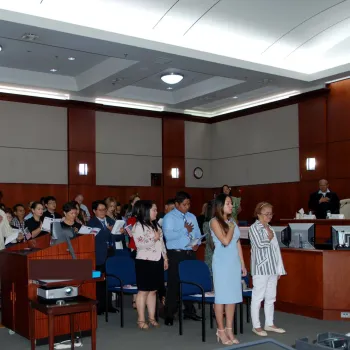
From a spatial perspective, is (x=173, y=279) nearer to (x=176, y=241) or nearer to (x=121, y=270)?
(x=176, y=241)

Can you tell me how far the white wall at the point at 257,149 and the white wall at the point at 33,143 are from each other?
445cm

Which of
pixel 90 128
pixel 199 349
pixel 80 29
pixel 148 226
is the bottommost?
pixel 199 349

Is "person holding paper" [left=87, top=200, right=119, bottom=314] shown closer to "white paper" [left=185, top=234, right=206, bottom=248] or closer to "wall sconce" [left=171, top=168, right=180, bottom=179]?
"white paper" [left=185, top=234, right=206, bottom=248]

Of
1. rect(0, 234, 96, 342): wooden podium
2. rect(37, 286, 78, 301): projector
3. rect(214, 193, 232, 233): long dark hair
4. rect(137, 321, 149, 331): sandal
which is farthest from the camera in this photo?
rect(137, 321, 149, 331): sandal

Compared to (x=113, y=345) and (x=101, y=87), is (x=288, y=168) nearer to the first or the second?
(x=101, y=87)

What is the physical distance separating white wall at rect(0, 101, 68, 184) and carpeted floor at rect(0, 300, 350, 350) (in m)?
6.14

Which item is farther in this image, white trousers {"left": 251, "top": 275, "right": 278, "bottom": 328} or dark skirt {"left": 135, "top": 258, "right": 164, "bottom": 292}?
dark skirt {"left": 135, "top": 258, "right": 164, "bottom": 292}

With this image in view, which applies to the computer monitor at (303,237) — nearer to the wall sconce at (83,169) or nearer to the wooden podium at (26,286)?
the wooden podium at (26,286)

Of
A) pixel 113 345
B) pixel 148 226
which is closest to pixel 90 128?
pixel 148 226

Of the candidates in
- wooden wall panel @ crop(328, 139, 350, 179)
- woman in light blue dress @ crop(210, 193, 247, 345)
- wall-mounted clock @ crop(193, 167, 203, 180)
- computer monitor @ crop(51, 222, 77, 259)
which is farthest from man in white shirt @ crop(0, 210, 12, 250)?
wall-mounted clock @ crop(193, 167, 203, 180)

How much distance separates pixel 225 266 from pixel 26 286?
1958 millimetres

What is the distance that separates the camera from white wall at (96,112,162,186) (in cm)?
1291

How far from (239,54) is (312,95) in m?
2.61

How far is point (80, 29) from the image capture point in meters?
8.06
